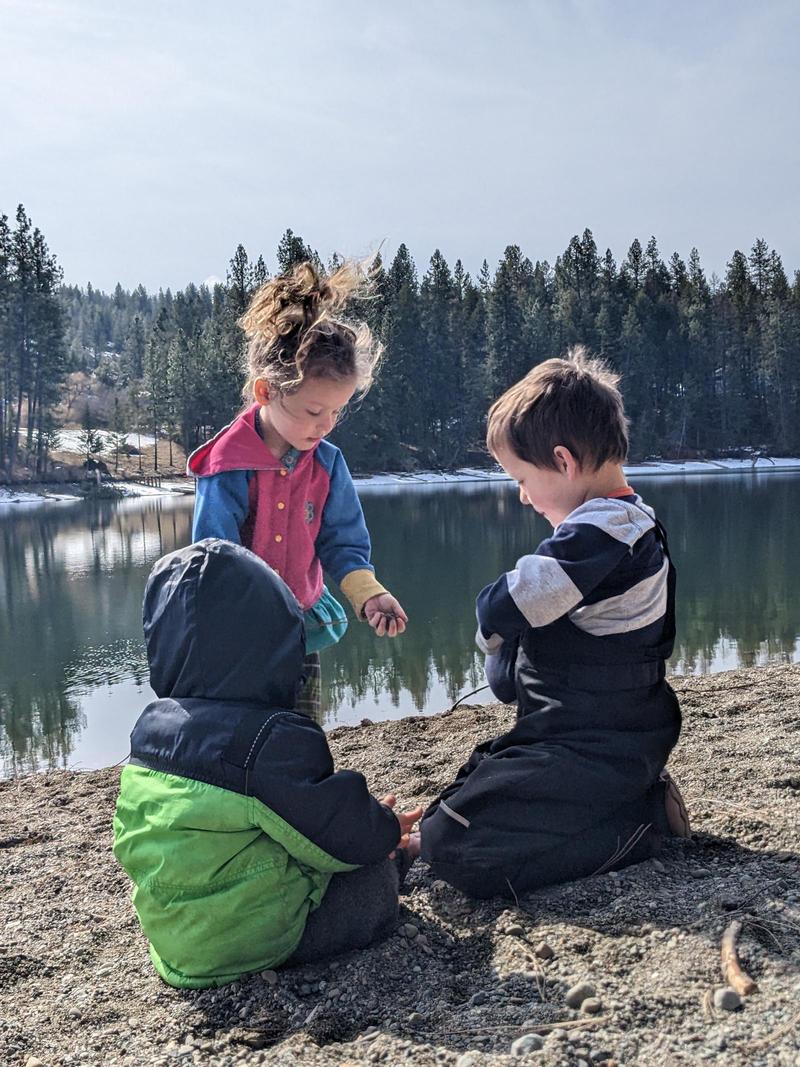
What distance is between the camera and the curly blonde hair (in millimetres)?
3324

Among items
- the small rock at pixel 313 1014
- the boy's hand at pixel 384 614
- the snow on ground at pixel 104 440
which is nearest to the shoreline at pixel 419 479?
the snow on ground at pixel 104 440

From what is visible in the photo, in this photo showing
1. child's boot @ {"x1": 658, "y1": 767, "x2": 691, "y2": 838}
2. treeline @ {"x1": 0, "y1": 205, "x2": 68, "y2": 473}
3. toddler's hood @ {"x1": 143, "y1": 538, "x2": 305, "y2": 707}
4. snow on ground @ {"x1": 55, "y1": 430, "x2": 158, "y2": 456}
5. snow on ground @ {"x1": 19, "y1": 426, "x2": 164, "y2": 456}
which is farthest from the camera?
snow on ground @ {"x1": 55, "y1": 430, "x2": 158, "y2": 456}

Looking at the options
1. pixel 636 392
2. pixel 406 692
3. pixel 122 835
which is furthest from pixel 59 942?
pixel 636 392

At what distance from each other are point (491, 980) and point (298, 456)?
2.03 meters

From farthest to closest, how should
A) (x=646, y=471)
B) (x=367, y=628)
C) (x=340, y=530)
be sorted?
1. (x=646, y=471)
2. (x=367, y=628)
3. (x=340, y=530)

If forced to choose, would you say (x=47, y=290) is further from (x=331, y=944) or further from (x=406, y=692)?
(x=331, y=944)

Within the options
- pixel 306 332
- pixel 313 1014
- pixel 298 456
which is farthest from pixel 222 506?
pixel 313 1014

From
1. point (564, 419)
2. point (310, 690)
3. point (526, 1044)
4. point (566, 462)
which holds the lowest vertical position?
point (526, 1044)

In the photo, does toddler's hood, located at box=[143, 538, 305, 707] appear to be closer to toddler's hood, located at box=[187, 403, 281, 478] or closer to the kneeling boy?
the kneeling boy

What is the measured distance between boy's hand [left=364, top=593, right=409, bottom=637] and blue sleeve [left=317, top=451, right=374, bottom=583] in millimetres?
249

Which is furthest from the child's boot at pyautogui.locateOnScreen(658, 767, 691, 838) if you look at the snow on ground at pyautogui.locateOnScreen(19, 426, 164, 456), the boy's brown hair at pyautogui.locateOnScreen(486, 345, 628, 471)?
the snow on ground at pyautogui.locateOnScreen(19, 426, 164, 456)

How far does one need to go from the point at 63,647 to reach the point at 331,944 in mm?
7879

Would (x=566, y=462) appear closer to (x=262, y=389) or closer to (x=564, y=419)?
(x=564, y=419)

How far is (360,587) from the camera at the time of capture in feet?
11.6
